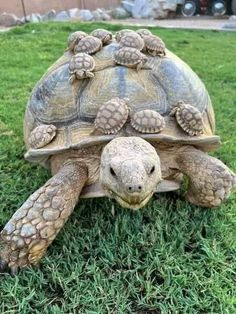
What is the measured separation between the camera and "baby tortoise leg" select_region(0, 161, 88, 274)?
2.09m

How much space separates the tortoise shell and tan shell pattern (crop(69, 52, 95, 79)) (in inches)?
1.5

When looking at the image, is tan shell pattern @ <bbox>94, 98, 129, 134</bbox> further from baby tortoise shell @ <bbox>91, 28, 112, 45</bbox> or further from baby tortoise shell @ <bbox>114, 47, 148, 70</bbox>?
baby tortoise shell @ <bbox>91, 28, 112, 45</bbox>

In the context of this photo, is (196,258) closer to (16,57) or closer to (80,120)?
(80,120)

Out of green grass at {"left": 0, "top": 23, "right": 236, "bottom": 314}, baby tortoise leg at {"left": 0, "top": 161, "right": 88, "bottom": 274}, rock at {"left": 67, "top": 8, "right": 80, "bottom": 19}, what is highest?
baby tortoise leg at {"left": 0, "top": 161, "right": 88, "bottom": 274}

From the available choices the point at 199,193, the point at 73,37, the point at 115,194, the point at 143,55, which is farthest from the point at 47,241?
the point at 73,37

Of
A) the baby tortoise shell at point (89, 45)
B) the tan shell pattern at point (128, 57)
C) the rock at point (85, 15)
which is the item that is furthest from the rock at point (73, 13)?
the tan shell pattern at point (128, 57)

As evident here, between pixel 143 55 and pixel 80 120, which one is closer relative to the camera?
pixel 80 120

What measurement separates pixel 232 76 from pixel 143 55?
3.17 meters

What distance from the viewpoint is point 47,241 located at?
2.14 m

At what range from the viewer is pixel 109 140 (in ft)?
7.29

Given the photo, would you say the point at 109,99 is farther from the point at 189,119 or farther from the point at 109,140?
the point at 189,119

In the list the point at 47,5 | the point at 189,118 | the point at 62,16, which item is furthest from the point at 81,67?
the point at 47,5

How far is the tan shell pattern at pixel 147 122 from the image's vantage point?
2.24 metres

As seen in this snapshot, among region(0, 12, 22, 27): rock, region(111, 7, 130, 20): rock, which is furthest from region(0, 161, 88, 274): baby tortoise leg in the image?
region(111, 7, 130, 20): rock
